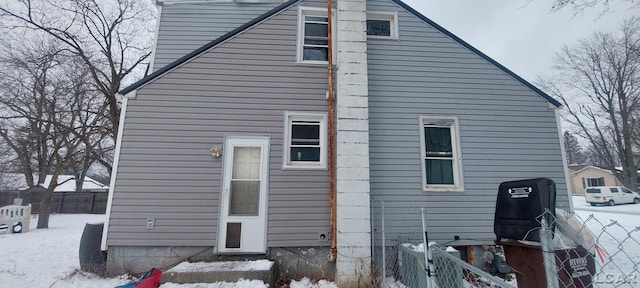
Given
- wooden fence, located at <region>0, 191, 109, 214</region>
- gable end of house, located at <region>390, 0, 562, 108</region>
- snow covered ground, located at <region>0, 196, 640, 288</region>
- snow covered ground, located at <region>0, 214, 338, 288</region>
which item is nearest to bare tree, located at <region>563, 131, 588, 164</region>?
snow covered ground, located at <region>0, 196, 640, 288</region>

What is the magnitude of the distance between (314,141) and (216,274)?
272cm

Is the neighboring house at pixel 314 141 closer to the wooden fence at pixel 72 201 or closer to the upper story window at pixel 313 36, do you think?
the upper story window at pixel 313 36

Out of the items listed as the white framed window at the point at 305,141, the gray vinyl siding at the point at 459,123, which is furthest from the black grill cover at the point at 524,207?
the white framed window at the point at 305,141

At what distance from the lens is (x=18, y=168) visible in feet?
40.8

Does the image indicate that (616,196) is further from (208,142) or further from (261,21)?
(208,142)

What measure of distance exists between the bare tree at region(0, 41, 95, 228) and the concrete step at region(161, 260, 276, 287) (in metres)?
9.84

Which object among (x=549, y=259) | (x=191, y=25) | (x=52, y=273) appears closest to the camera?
(x=549, y=259)

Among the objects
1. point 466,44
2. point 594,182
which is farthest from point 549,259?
point 594,182

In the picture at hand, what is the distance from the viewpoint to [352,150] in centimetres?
487

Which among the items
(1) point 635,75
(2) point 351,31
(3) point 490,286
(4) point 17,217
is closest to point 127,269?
(2) point 351,31

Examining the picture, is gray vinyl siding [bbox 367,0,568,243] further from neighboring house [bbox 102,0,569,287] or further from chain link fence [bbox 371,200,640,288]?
chain link fence [bbox 371,200,640,288]

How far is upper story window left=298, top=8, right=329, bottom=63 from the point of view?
5754 millimetres

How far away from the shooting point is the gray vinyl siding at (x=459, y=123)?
17.8ft

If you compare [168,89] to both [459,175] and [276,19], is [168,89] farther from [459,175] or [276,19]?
[459,175]
